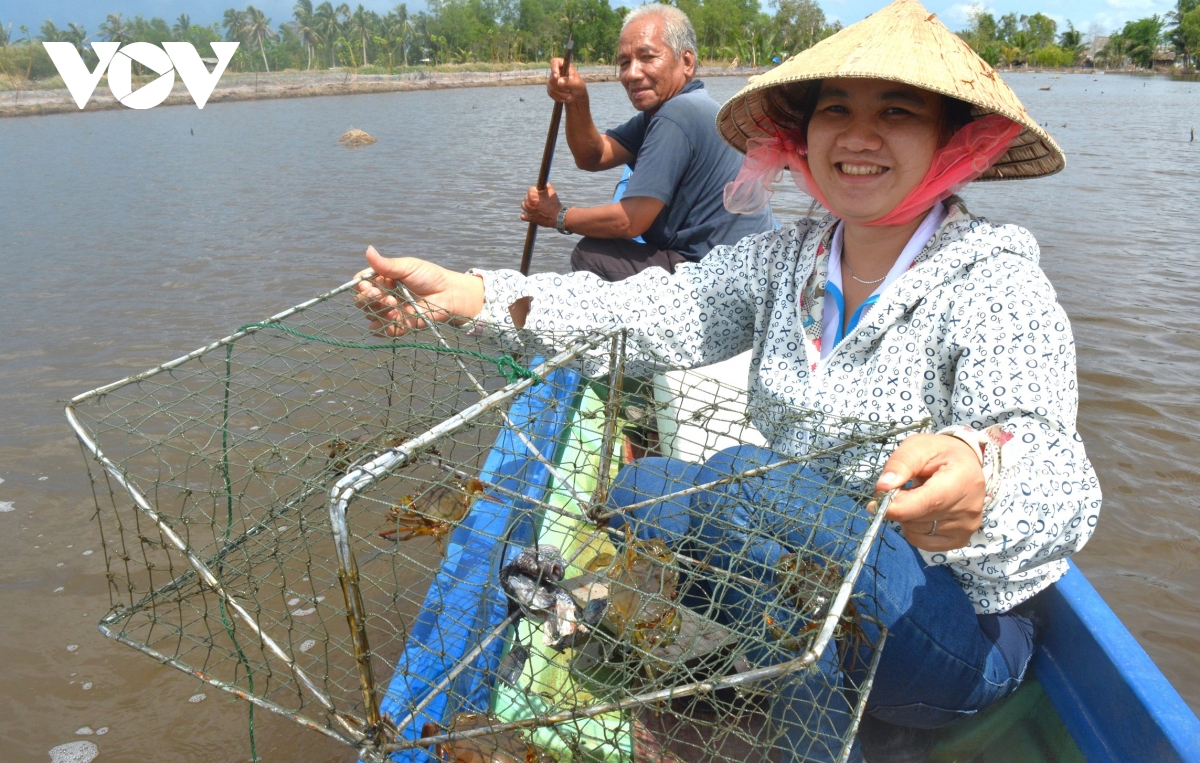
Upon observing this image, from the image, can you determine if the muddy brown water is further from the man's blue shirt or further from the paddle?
the paddle

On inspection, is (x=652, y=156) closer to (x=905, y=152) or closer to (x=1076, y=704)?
(x=905, y=152)

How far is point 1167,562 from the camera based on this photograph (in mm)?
3078

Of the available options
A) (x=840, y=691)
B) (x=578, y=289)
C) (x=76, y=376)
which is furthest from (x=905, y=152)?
(x=76, y=376)

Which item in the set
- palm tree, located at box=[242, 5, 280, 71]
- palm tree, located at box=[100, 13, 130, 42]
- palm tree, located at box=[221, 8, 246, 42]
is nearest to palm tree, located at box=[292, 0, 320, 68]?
palm tree, located at box=[242, 5, 280, 71]

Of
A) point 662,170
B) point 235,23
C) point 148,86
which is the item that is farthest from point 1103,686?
point 235,23

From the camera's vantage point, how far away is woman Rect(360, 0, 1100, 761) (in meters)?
1.32

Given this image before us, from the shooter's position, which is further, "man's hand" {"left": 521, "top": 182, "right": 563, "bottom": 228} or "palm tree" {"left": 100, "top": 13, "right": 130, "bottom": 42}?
"palm tree" {"left": 100, "top": 13, "right": 130, "bottom": 42}

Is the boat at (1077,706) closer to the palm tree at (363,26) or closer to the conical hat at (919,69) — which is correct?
the conical hat at (919,69)

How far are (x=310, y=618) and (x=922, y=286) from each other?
2.34m

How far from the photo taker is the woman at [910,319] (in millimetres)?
1318

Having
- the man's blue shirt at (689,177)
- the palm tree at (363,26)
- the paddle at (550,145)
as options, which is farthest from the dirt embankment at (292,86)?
the palm tree at (363,26)

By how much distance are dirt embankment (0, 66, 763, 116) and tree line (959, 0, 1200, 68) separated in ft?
114

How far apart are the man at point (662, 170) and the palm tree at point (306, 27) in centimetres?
7673

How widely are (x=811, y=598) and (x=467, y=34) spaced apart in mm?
68690
